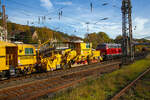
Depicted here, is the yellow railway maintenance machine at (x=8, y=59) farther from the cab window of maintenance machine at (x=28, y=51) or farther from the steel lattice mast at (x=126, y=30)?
the steel lattice mast at (x=126, y=30)

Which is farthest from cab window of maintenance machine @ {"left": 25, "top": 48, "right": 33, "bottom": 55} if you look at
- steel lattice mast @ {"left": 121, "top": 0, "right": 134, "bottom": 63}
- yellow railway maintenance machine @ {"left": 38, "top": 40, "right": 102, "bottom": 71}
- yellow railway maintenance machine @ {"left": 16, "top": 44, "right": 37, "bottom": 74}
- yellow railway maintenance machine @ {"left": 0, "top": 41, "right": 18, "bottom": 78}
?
steel lattice mast @ {"left": 121, "top": 0, "right": 134, "bottom": 63}

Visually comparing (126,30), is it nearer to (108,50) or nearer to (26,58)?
(108,50)

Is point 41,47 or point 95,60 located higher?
point 41,47

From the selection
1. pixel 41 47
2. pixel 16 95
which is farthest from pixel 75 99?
pixel 41 47

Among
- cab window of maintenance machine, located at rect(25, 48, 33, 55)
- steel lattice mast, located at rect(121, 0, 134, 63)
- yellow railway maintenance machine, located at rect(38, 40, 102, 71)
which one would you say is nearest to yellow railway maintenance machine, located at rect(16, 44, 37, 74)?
cab window of maintenance machine, located at rect(25, 48, 33, 55)

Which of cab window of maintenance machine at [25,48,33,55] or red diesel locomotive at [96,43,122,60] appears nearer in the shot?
cab window of maintenance machine at [25,48,33,55]

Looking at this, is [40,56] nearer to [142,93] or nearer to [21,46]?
[21,46]

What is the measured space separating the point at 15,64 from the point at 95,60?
12766 mm

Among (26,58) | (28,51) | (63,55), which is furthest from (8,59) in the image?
(63,55)

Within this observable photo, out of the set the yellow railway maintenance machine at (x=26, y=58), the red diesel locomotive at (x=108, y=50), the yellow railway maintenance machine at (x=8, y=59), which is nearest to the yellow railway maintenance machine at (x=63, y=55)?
the yellow railway maintenance machine at (x=26, y=58)

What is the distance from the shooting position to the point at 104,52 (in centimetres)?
2248

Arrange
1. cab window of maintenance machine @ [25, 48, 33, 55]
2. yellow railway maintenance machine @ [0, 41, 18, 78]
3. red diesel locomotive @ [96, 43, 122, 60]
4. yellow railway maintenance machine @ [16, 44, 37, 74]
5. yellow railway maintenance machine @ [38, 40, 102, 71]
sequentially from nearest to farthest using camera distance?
1. yellow railway maintenance machine @ [0, 41, 18, 78]
2. yellow railway maintenance machine @ [16, 44, 37, 74]
3. cab window of maintenance machine @ [25, 48, 33, 55]
4. yellow railway maintenance machine @ [38, 40, 102, 71]
5. red diesel locomotive @ [96, 43, 122, 60]

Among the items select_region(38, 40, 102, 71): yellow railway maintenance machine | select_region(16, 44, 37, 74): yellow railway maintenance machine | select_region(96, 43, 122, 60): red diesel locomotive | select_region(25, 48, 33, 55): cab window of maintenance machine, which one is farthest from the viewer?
select_region(96, 43, 122, 60): red diesel locomotive

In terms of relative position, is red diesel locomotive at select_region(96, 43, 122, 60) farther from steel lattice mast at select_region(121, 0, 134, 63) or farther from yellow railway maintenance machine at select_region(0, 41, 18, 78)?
yellow railway maintenance machine at select_region(0, 41, 18, 78)
